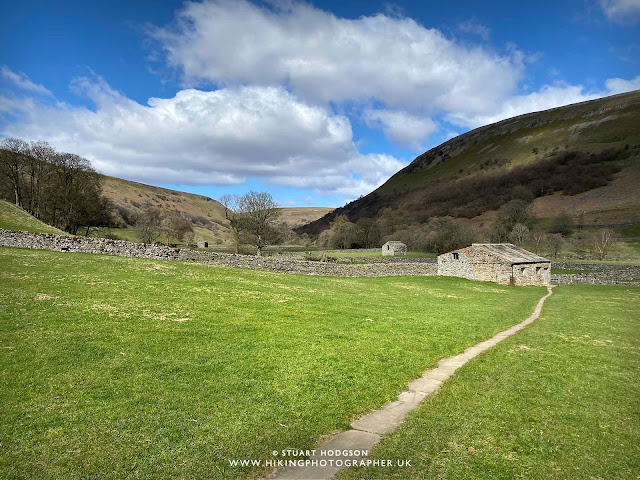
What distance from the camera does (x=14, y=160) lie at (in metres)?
57.5

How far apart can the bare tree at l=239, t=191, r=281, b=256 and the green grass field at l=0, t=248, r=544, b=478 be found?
5191 cm

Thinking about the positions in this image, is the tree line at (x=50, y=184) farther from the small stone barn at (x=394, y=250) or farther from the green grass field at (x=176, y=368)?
the small stone barn at (x=394, y=250)

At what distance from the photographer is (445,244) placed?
78.6 meters

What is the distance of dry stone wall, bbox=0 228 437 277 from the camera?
25500 mm

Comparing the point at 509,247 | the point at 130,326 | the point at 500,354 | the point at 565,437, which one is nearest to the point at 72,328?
the point at 130,326

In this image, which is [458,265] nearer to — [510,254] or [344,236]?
[510,254]

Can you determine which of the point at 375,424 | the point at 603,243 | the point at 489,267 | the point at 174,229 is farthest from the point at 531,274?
the point at 174,229

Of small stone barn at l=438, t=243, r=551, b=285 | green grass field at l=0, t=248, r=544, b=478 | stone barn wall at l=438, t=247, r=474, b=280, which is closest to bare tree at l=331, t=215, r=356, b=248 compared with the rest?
stone barn wall at l=438, t=247, r=474, b=280

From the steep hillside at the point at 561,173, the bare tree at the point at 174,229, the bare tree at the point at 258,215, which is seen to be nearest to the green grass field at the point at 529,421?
the bare tree at the point at 258,215

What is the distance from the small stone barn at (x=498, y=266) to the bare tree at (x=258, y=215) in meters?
37.5

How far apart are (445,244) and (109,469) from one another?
79.5 m

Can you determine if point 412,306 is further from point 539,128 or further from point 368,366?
point 539,128

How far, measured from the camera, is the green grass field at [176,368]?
5.90 m

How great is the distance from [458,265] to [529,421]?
39.6m
